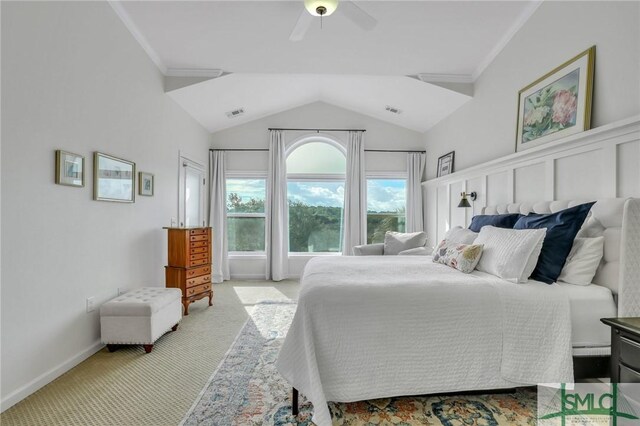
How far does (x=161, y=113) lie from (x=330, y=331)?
340 cm

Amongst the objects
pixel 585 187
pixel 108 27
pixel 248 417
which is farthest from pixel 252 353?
pixel 108 27

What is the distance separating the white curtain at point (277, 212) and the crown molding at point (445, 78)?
2484mm

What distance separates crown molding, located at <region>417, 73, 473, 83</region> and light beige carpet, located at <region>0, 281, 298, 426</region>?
11.9 ft

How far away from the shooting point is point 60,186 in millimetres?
2188

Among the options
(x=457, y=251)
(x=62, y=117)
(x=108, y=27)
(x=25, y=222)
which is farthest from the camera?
(x=108, y=27)

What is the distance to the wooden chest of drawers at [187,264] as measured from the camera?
11.4ft

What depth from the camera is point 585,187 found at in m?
2.24

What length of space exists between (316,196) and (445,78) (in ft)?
8.99

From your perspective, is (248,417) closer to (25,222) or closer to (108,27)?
(25,222)

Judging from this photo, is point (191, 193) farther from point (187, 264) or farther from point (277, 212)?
point (187, 264)

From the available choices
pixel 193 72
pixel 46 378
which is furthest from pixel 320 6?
pixel 46 378

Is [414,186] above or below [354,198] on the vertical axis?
above

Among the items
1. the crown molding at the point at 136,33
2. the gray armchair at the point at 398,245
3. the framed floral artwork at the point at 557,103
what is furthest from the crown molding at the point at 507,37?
the crown molding at the point at 136,33

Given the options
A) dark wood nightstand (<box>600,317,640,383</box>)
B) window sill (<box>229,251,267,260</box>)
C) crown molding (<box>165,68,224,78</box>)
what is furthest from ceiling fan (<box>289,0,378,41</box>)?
window sill (<box>229,251,267,260</box>)
